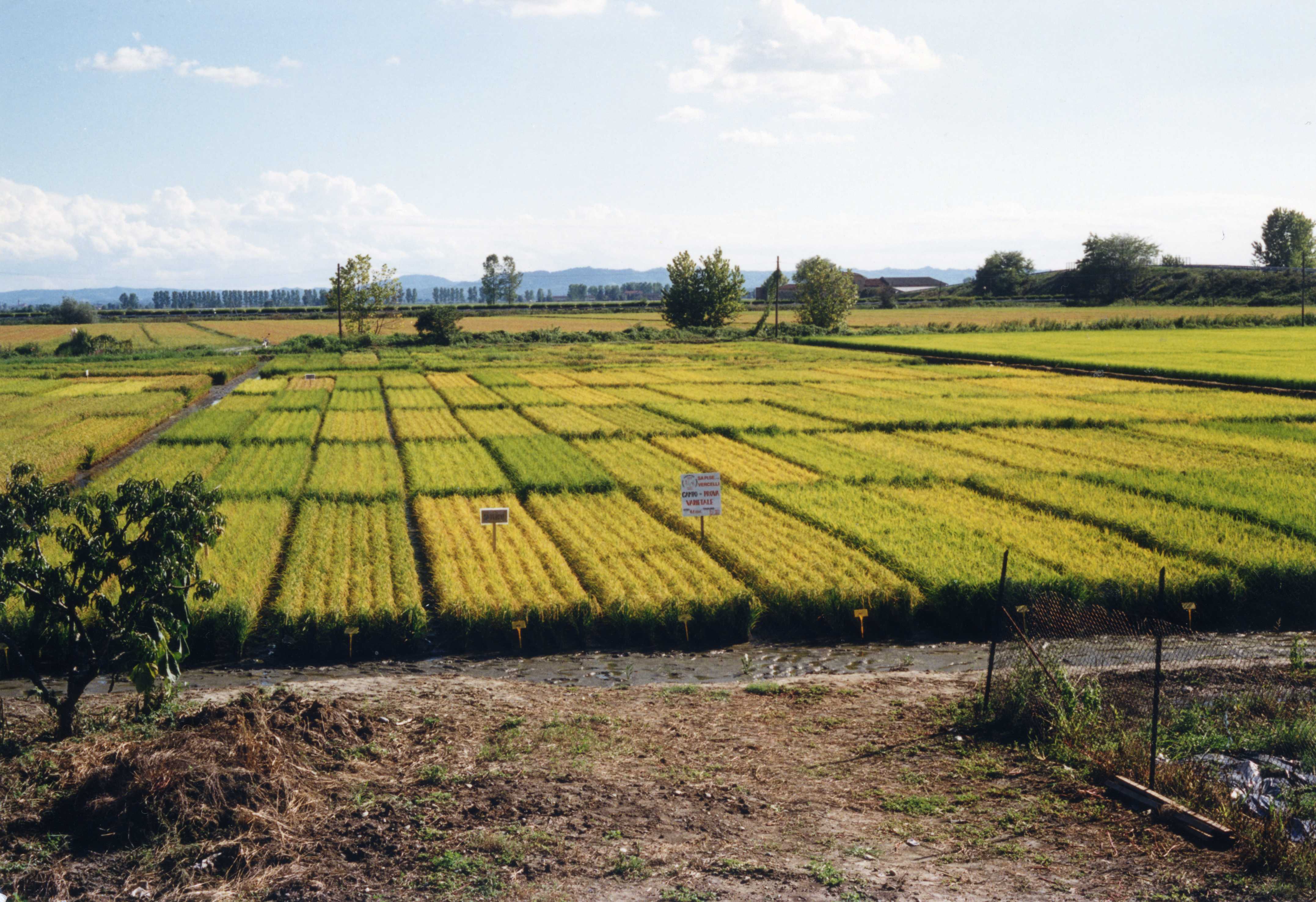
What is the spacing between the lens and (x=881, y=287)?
165250mm

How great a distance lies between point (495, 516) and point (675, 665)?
449 centimetres

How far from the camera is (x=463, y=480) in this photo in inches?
910

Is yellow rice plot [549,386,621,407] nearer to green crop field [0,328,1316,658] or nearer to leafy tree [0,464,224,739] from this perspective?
green crop field [0,328,1316,658]

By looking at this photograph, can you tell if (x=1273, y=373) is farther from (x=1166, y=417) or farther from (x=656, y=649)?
(x=656, y=649)

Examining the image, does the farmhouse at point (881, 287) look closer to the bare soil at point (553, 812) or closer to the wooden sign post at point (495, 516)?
the wooden sign post at point (495, 516)

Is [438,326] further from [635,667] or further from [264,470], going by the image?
[635,667]

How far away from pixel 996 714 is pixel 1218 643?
220 inches

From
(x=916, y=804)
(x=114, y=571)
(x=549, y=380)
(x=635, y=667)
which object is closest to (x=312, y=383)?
(x=549, y=380)

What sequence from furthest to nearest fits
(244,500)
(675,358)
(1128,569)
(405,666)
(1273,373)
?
(675,358) < (1273,373) < (244,500) < (1128,569) < (405,666)

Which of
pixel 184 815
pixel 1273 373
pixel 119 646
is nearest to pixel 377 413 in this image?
pixel 119 646

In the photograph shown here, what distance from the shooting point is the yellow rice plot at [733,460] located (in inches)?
928

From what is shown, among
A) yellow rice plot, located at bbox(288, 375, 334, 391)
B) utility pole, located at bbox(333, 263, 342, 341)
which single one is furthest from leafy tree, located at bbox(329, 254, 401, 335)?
yellow rice plot, located at bbox(288, 375, 334, 391)

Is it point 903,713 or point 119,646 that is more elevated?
point 119,646

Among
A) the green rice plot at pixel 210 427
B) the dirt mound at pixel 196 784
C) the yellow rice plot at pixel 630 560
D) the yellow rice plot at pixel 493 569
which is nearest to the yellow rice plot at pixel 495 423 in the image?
the green rice plot at pixel 210 427
